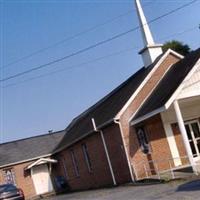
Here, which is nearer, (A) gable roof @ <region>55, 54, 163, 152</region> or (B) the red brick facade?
(B) the red brick facade

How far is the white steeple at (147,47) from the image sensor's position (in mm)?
28575

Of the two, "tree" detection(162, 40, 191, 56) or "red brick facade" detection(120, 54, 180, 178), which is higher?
"tree" detection(162, 40, 191, 56)

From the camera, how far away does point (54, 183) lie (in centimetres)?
3847

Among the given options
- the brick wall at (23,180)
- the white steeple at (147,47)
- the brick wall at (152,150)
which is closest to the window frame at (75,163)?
the brick wall at (23,180)

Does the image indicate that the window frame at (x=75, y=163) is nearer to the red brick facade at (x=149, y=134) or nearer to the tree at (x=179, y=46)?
the red brick facade at (x=149, y=134)

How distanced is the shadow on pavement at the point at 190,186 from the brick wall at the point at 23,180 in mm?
21706

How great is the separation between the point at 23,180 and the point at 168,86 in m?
18.2

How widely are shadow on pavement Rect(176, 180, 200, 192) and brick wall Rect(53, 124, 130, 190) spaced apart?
22.3ft

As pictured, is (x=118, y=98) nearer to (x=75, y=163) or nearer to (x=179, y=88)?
(x=75, y=163)

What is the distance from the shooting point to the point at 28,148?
40.0 meters

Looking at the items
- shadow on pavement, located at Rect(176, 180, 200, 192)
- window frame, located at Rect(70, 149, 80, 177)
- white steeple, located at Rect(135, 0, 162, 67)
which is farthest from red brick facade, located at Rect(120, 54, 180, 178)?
window frame, located at Rect(70, 149, 80, 177)

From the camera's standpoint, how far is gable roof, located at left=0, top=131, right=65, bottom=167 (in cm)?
3797

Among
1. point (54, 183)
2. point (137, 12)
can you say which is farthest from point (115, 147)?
point (54, 183)

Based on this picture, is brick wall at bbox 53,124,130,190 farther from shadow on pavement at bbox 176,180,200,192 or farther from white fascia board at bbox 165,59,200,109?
shadow on pavement at bbox 176,180,200,192
